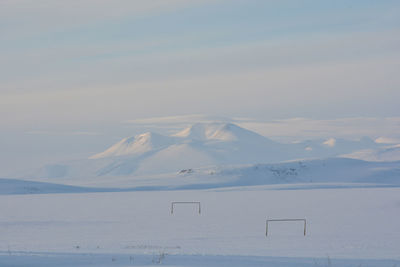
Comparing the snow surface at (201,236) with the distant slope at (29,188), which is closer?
the snow surface at (201,236)

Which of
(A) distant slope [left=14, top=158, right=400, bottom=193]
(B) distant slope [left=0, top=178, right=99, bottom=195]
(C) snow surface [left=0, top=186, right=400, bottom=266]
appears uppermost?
(A) distant slope [left=14, top=158, right=400, bottom=193]

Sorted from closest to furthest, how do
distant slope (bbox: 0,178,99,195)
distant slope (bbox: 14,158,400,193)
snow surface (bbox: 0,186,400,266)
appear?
1. snow surface (bbox: 0,186,400,266)
2. distant slope (bbox: 0,178,99,195)
3. distant slope (bbox: 14,158,400,193)

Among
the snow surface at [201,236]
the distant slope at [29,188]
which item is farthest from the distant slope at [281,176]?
the snow surface at [201,236]

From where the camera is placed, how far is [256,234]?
28.9 meters

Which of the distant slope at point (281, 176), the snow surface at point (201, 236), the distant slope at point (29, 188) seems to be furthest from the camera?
the distant slope at point (281, 176)

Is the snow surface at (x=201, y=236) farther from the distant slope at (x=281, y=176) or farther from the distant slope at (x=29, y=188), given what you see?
the distant slope at (x=281, y=176)

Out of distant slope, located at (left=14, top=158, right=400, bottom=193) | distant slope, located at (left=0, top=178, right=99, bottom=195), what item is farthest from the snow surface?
distant slope, located at (left=14, top=158, right=400, bottom=193)


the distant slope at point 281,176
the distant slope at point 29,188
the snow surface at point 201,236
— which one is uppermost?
the distant slope at point 281,176

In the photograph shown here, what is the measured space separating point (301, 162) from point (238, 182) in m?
22.1

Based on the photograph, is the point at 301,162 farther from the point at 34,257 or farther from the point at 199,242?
the point at 34,257

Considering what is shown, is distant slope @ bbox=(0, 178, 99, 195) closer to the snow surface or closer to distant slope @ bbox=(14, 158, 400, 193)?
distant slope @ bbox=(14, 158, 400, 193)

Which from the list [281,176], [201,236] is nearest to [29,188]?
[281,176]

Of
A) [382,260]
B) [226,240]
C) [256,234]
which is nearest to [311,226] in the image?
[256,234]

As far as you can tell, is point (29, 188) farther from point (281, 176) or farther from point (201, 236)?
point (201, 236)
